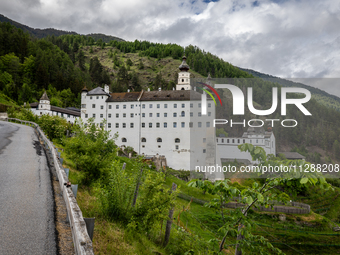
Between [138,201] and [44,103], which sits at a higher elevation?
[44,103]

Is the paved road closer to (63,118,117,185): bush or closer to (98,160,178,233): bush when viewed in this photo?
(63,118,117,185): bush

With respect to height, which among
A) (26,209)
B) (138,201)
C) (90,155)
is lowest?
(138,201)

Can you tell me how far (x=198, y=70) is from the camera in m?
146

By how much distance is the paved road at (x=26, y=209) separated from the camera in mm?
4211

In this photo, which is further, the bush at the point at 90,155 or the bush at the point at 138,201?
the bush at the point at 90,155

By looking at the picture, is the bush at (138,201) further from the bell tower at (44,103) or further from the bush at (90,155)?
the bell tower at (44,103)

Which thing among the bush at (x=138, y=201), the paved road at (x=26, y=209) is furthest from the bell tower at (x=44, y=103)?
the bush at (x=138, y=201)

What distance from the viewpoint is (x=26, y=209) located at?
583 cm

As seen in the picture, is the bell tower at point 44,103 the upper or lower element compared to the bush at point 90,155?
A: upper

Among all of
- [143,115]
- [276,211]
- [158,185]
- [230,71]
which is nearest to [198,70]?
[230,71]

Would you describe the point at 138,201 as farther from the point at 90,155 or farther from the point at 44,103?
the point at 44,103

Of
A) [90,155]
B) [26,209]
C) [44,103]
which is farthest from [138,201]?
[44,103]

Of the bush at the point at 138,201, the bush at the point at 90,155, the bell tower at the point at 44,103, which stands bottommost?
the bush at the point at 138,201

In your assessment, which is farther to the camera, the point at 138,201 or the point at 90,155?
the point at 90,155
